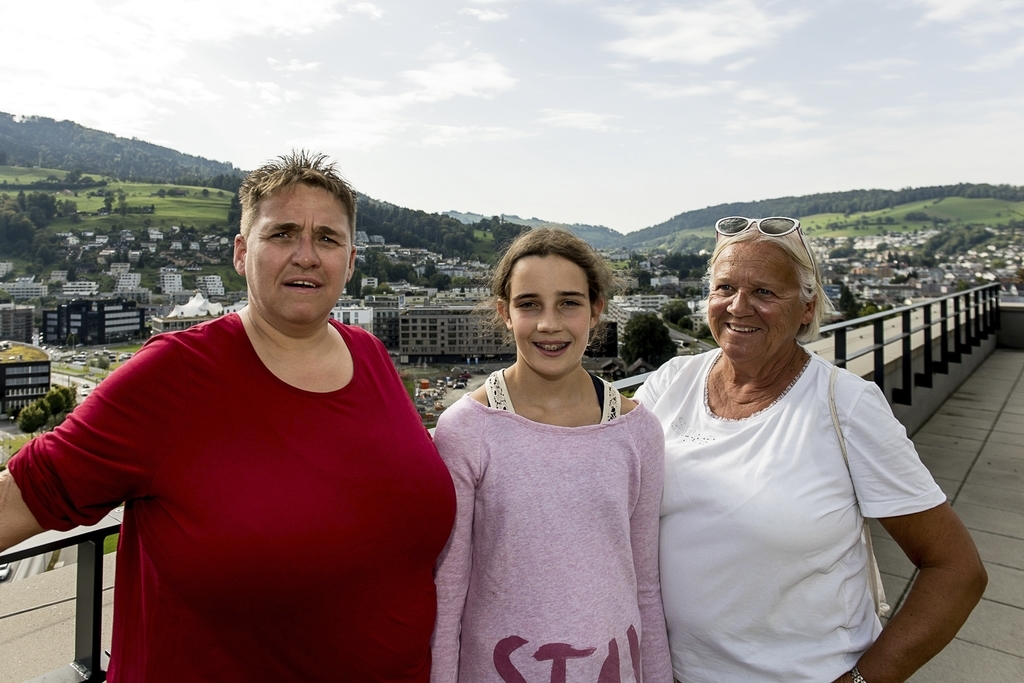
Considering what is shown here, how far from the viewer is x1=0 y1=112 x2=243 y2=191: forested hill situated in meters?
96.1

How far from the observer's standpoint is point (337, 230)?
4.35 feet

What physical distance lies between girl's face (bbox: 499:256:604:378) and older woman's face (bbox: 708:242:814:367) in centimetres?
45

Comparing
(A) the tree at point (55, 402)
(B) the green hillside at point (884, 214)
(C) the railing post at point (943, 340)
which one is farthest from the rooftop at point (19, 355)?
(B) the green hillside at point (884, 214)

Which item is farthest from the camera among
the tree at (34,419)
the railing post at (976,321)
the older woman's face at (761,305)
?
the railing post at (976,321)

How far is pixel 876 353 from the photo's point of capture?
4770mm

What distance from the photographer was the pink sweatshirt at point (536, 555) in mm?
1232

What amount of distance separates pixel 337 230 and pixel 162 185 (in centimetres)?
11358

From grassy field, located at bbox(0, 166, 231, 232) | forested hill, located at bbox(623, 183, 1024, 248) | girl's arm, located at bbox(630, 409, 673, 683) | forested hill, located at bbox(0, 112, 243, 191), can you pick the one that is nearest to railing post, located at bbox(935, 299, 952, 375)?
girl's arm, located at bbox(630, 409, 673, 683)

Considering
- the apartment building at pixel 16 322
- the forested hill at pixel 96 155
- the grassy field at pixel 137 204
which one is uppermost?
the forested hill at pixel 96 155

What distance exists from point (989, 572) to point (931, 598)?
7.62ft

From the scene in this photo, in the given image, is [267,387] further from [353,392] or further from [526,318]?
[526,318]

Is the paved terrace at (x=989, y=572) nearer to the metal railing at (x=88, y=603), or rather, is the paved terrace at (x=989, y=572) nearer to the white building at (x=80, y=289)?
the metal railing at (x=88, y=603)

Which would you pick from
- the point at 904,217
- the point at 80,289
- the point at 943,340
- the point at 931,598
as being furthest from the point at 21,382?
the point at 904,217

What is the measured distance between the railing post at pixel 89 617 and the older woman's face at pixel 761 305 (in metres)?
1.48
